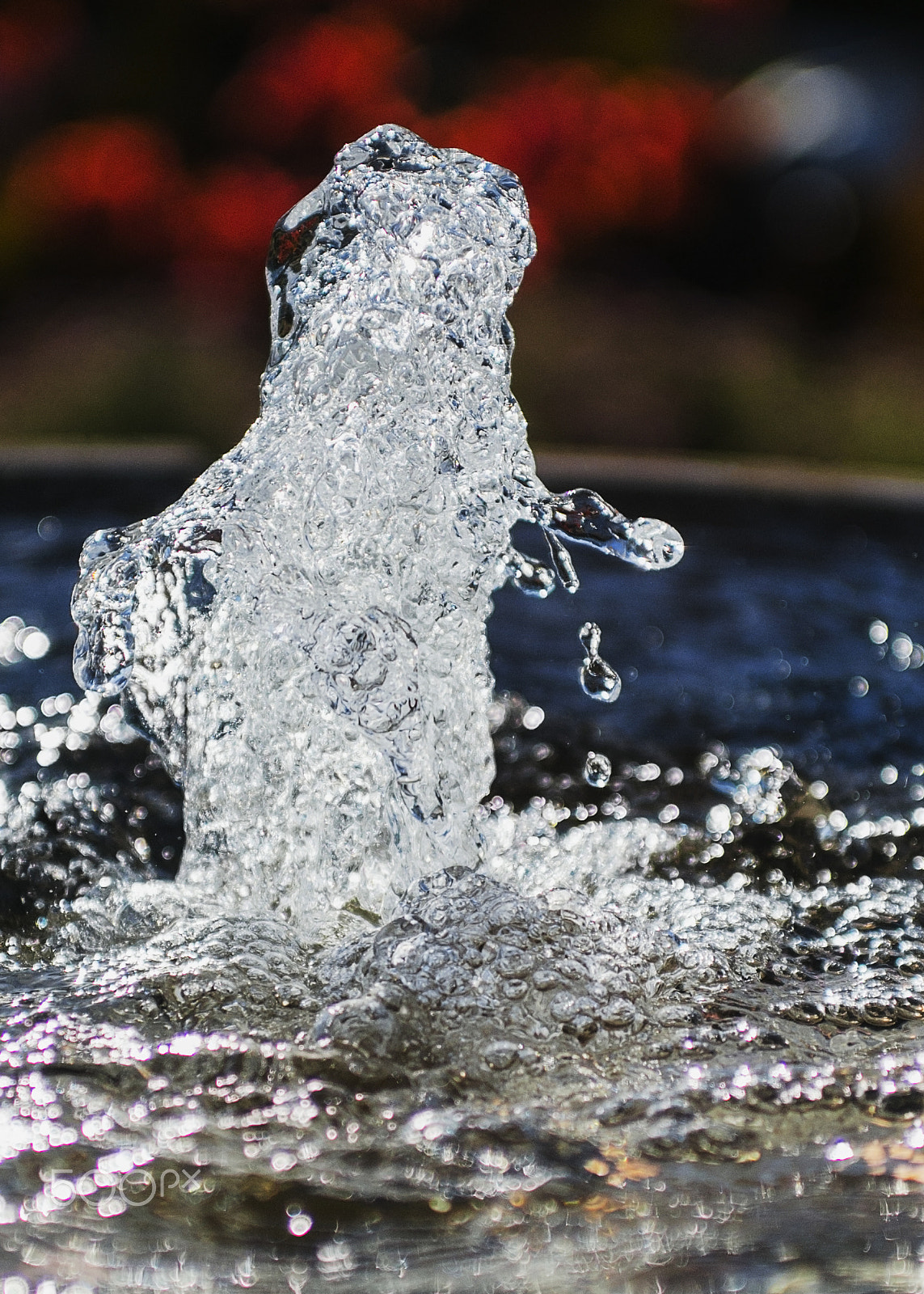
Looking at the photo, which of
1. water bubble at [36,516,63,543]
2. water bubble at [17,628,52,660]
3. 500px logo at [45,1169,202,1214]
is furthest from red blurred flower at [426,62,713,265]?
500px logo at [45,1169,202,1214]

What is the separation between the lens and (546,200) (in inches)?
359

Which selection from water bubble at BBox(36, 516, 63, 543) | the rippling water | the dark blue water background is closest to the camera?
the rippling water

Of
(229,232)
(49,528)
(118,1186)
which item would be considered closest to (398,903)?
(118,1186)

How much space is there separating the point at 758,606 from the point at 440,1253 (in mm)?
2536

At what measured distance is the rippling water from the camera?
52.1 inches

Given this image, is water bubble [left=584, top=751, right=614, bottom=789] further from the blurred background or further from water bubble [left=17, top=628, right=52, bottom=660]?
the blurred background

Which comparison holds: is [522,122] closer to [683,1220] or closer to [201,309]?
[201,309]

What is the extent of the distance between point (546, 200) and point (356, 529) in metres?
7.31

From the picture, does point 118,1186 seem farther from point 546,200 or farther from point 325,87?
point 325,87

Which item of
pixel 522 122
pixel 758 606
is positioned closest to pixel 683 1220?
pixel 758 606

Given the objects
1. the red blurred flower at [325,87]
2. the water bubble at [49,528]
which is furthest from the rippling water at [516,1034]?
the red blurred flower at [325,87]

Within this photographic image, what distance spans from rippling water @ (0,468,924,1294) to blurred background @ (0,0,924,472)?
144 inches

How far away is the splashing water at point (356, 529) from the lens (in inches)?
88.5

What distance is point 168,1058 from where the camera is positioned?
5.39ft
